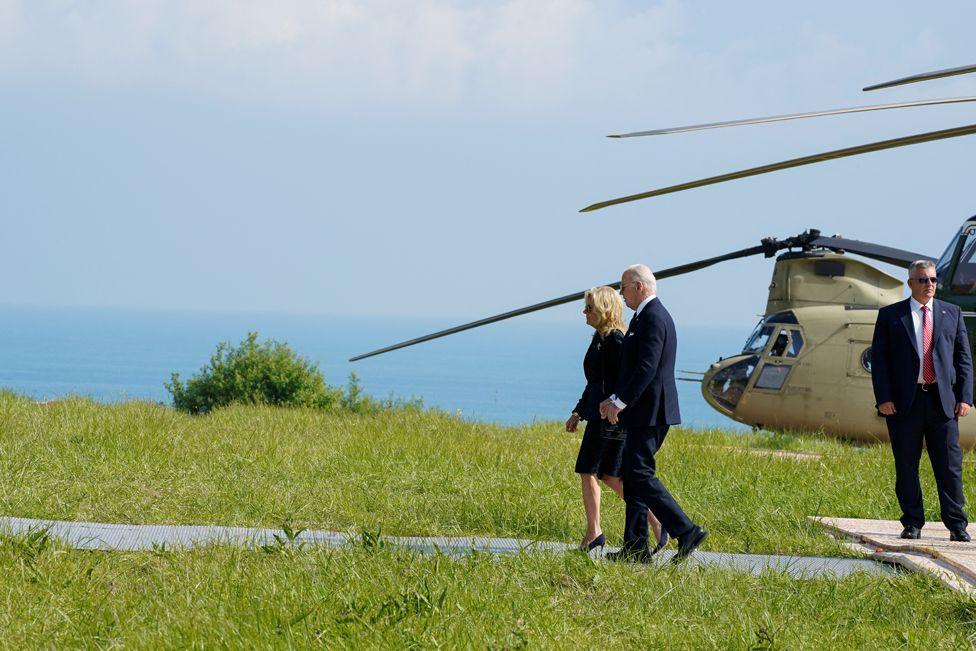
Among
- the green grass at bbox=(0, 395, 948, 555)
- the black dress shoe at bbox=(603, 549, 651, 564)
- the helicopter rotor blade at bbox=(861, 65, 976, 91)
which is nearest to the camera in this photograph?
the helicopter rotor blade at bbox=(861, 65, 976, 91)

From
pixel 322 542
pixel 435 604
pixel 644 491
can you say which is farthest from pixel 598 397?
pixel 435 604

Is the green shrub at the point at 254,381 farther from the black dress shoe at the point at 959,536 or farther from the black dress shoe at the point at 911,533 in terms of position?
the black dress shoe at the point at 959,536

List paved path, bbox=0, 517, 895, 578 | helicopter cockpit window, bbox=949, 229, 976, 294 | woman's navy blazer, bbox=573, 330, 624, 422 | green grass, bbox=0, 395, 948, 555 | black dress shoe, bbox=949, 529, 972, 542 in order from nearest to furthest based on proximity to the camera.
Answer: paved path, bbox=0, 517, 895, 578 → woman's navy blazer, bbox=573, 330, 624, 422 → black dress shoe, bbox=949, 529, 972, 542 → green grass, bbox=0, 395, 948, 555 → helicopter cockpit window, bbox=949, 229, 976, 294

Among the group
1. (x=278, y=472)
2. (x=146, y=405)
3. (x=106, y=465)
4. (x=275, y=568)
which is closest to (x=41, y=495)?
(x=106, y=465)

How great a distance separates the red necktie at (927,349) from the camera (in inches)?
297

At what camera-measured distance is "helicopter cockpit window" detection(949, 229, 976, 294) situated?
36.4ft

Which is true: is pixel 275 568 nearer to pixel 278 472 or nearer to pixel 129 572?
pixel 129 572

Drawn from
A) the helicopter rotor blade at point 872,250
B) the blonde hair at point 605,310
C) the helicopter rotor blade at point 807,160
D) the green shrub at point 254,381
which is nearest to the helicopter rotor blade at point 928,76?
the helicopter rotor blade at point 807,160

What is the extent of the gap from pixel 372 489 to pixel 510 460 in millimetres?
2130

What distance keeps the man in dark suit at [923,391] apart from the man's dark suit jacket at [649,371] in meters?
2.11

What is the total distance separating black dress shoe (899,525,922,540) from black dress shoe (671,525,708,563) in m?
2.08


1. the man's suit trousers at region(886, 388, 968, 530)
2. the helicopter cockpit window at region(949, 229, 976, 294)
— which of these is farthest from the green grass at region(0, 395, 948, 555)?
the helicopter cockpit window at region(949, 229, 976, 294)

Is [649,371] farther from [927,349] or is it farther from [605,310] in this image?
[927,349]

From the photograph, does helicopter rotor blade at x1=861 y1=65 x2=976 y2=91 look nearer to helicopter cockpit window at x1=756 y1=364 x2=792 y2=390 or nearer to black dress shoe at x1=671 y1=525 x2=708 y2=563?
black dress shoe at x1=671 y1=525 x2=708 y2=563
